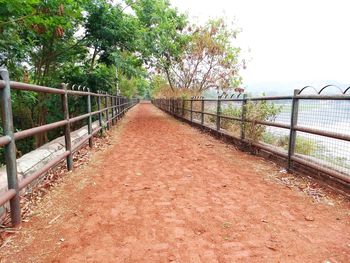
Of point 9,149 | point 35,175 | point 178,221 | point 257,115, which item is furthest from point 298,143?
point 9,149

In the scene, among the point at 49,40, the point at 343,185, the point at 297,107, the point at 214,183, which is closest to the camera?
the point at 343,185

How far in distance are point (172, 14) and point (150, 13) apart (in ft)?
6.98

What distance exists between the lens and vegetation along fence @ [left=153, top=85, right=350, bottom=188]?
137 inches

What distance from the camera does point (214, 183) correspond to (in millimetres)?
3963

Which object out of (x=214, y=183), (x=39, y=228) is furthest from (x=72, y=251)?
(x=214, y=183)

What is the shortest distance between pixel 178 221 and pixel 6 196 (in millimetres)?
1534

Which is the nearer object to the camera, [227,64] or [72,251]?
[72,251]

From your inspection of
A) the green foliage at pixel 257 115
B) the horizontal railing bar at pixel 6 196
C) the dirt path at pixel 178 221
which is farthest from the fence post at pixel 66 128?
the green foliage at pixel 257 115

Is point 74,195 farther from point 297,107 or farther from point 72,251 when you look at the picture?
point 297,107

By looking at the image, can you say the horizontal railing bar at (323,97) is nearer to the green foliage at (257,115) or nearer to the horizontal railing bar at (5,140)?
the green foliage at (257,115)

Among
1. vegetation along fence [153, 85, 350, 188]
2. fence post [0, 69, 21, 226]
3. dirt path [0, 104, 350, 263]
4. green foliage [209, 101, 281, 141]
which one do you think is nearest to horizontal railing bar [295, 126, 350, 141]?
vegetation along fence [153, 85, 350, 188]

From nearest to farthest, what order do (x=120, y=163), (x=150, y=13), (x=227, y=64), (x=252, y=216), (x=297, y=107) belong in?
(x=252, y=216) < (x=297, y=107) < (x=120, y=163) < (x=150, y=13) < (x=227, y=64)

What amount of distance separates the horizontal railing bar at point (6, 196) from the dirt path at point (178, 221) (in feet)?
1.14

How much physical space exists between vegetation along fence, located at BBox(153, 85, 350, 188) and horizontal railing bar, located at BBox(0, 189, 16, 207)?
3.51m
